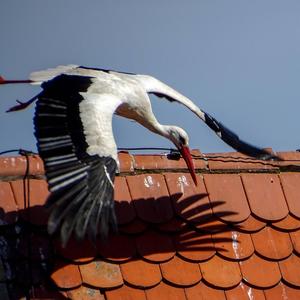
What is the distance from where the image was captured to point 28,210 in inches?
A: 182

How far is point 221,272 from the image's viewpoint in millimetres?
4641

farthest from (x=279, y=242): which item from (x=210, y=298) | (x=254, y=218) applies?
(x=210, y=298)

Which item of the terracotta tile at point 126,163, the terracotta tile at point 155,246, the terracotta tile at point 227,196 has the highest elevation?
the terracotta tile at point 126,163

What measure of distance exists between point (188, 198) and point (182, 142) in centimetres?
80

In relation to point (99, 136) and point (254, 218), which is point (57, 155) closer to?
point (99, 136)

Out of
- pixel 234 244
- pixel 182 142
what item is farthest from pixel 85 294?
pixel 182 142

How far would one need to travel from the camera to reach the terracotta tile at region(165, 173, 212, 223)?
16.0ft

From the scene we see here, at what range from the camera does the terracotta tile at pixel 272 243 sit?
4.78 metres

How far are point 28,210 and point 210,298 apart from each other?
86cm

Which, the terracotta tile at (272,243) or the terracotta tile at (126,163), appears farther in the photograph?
the terracotta tile at (126,163)

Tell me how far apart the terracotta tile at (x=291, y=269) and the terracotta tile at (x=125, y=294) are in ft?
2.20

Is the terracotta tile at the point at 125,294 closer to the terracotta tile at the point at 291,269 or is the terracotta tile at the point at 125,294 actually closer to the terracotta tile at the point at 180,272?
the terracotta tile at the point at 180,272

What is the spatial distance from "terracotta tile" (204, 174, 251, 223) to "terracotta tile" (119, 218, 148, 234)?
369mm

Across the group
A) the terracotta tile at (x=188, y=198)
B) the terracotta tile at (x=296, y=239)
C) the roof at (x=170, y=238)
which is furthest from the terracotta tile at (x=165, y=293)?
the terracotta tile at (x=296, y=239)
